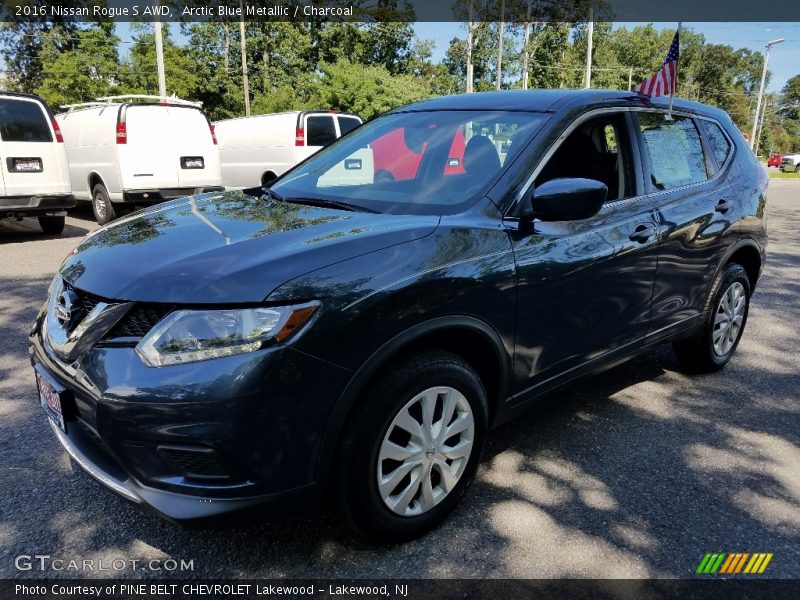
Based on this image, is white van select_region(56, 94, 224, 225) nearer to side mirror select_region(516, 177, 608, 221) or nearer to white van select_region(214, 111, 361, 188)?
white van select_region(214, 111, 361, 188)

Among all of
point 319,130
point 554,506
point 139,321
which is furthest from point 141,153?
point 554,506

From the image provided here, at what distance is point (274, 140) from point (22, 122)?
534 cm

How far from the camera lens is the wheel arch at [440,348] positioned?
209cm

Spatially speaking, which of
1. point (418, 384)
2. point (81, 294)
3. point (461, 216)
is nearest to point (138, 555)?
point (81, 294)

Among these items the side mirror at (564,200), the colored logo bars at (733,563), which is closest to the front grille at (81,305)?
the side mirror at (564,200)

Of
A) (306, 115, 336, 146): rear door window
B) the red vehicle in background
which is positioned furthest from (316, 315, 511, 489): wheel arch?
(306, 115, 336, 146): rear door window

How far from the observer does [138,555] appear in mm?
2414

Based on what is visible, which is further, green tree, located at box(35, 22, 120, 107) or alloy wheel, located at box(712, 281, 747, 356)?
green tree, located at box(35, 22, 120, 107)

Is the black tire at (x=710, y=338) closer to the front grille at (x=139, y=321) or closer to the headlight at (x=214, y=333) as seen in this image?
the headlight at (x=214, y=333)

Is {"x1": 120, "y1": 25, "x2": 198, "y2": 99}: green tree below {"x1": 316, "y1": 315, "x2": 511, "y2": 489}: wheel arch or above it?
above

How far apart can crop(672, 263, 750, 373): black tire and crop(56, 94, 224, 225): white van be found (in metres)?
7.64

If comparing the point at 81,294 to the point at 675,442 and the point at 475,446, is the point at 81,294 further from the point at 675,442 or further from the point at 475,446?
the point at 675,442

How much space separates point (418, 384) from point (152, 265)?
3.34 ft

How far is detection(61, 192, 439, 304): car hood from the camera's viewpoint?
202 centimetres
